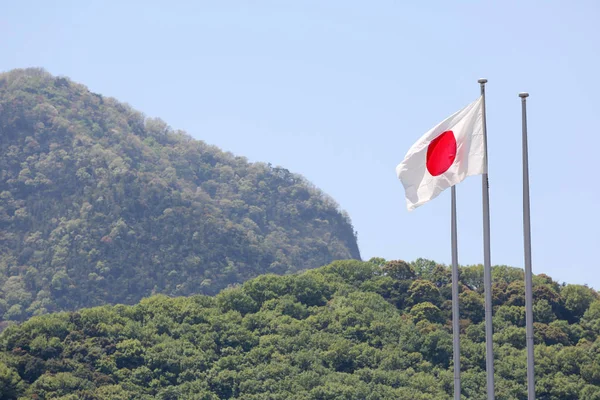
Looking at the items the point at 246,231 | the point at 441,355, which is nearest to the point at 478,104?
the point at 441,355

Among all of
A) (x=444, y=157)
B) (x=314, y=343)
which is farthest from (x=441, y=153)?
(x=314, y=343)

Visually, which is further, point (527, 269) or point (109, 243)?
point (109, 243)

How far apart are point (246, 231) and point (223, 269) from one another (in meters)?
16.6

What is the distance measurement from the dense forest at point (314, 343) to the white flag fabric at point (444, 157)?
4275 centimetres

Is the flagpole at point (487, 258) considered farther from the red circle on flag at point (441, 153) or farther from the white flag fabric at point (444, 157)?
the red circle on flag at point (441, 153)

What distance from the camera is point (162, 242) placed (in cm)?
18688

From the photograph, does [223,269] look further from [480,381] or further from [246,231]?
[480,381]

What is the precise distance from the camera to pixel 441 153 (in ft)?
95.3

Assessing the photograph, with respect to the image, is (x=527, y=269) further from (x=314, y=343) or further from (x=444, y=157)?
(x=314, y=343)

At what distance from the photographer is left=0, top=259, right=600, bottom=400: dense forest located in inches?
2857

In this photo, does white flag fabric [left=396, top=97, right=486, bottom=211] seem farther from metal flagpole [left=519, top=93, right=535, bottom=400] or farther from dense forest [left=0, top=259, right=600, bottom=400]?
dense forest [left=0, top=259, right=600, bottom=400]

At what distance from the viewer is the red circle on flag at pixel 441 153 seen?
28.9m

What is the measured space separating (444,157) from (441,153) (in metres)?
0.15

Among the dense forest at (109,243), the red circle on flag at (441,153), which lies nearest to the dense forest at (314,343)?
the red circle on flag at (441,153)
